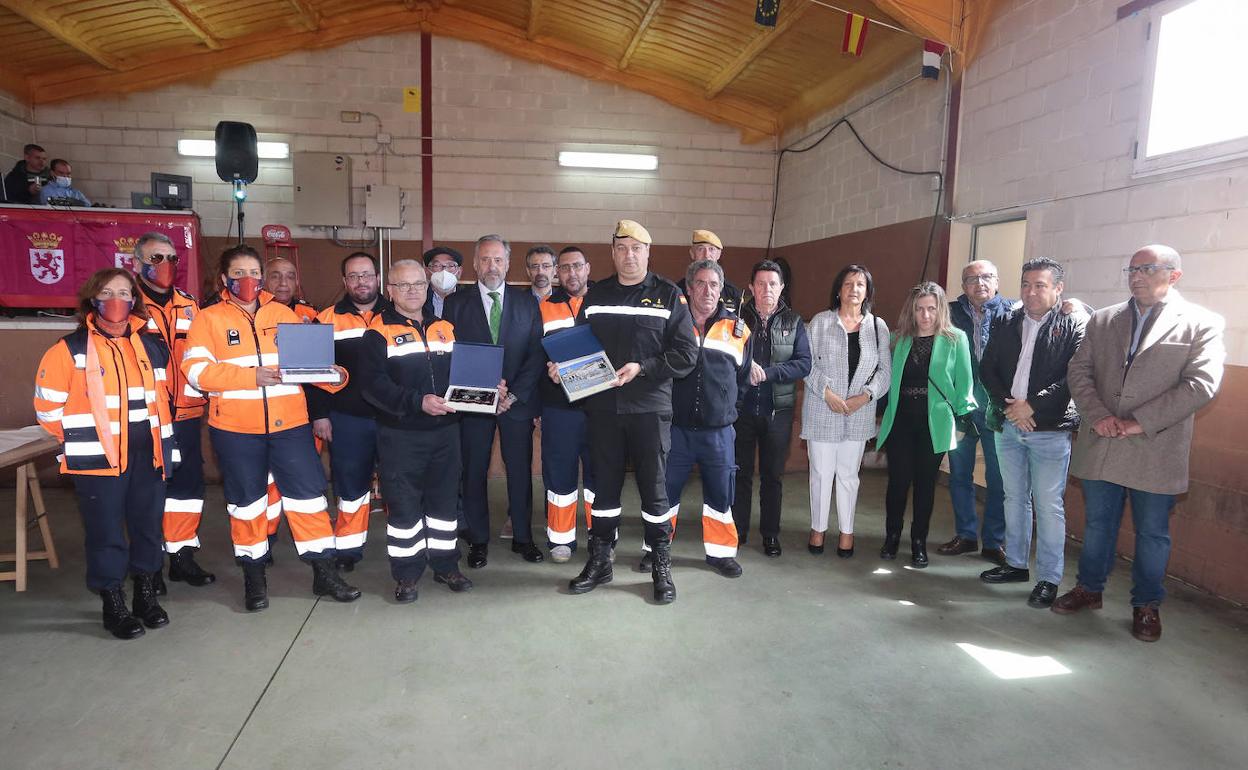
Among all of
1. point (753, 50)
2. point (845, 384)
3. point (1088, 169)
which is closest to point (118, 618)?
point (845, 384)

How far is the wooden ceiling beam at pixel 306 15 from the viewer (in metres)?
7.62

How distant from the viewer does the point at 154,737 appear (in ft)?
6.98

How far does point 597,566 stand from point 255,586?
1544 mm

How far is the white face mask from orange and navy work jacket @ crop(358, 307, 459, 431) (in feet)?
2.58

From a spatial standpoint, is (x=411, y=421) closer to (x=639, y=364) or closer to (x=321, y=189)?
(x=639, y=364)

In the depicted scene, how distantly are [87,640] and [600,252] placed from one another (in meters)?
7.08

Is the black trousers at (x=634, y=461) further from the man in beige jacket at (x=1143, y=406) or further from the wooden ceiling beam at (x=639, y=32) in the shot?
the wooden ceiling beam at (x=639, y=32)

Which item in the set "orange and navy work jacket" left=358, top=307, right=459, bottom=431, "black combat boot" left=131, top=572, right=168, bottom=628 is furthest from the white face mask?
"black combat boot" left=131, top=572, right=168, bottom=628

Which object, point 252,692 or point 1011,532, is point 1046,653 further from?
point 252,692

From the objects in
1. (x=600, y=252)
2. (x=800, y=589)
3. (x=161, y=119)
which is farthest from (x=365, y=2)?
(x=800, y=589)

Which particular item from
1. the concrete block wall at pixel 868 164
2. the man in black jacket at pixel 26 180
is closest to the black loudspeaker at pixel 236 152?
the man in black jacket at pixel 26 180

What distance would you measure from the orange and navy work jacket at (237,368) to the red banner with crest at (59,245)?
4.59m

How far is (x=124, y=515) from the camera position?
2.87 metres

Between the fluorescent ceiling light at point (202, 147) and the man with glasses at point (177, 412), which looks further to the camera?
the fluorescent ceiling light at point (202, 147)
